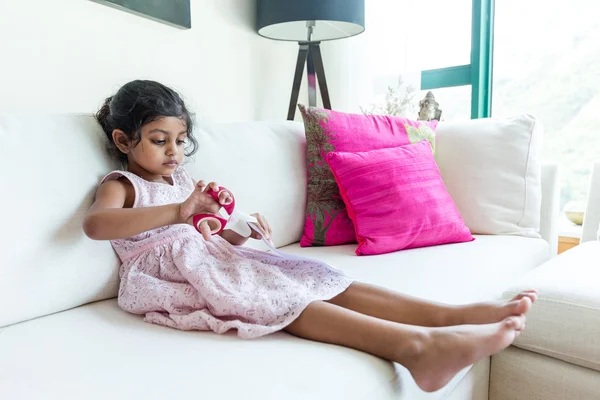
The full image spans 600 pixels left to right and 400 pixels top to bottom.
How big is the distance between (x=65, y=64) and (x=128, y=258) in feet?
2.59

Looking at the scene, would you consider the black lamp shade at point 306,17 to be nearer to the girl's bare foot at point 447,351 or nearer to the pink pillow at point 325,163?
the pink pillow at point 325,163

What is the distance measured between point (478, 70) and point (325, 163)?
1.61m

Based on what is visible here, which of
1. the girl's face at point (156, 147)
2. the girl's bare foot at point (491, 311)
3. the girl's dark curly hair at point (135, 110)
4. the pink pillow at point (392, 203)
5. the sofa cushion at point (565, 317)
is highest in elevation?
the girl's dark curly hair at point (135, 110)

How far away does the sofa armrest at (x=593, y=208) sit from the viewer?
6.31ft

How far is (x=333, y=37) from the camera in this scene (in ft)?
7.84

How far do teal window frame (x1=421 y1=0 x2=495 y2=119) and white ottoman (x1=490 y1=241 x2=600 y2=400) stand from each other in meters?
1.83

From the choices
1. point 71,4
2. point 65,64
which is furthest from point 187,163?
point 71,4

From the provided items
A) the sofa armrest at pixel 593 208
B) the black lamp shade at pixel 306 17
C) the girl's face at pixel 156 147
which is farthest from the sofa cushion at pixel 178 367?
the black lamp shade at pixel 306 17

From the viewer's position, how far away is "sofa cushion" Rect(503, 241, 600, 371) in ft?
3.39

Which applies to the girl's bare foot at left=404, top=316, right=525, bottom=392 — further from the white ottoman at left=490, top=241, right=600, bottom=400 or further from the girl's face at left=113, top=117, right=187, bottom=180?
the girl's face at left=113, top=117, right=187, bottom=180

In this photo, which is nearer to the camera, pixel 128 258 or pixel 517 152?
pixel 128 258

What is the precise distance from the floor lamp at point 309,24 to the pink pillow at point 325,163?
606 millimetres

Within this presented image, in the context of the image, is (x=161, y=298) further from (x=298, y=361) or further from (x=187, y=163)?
(x=187, y=163)

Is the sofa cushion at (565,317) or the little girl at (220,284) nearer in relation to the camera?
the little girl at (220,284)
